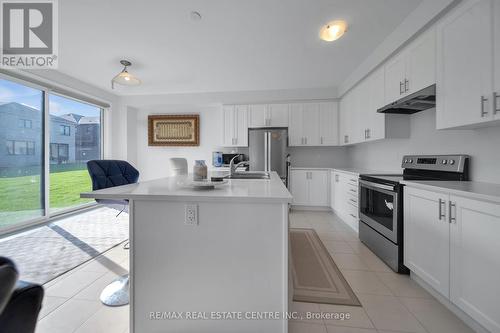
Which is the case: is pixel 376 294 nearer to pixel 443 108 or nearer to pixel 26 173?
pixel 443 108

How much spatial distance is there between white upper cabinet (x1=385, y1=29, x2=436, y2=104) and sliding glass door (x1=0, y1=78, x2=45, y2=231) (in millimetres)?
5352

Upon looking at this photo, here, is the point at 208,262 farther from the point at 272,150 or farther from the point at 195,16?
the point at 272,150

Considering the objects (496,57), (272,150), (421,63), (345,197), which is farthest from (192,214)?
(272,150)

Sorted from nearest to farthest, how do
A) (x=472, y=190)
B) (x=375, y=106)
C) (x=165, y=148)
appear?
(x=472, y=190)
(x=375, y=106)
(x=165, y=148)

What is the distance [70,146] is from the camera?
3.87 m

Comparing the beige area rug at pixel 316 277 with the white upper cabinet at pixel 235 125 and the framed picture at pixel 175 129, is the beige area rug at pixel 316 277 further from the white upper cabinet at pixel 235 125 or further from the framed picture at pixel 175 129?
the framed picture at pixel 175 129

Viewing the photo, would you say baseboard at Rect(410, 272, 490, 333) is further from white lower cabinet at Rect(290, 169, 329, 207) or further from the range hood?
white lower cabinet at Rect(290, 169, 329, 207)

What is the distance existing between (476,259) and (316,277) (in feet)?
3.69

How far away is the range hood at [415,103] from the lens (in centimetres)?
189

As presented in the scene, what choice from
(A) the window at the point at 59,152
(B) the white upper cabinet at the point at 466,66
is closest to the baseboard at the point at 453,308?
(B) the white upper cabinet at the point at 466,66

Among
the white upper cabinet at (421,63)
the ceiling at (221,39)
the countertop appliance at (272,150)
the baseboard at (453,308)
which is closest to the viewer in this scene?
the baseboard at (453,308)

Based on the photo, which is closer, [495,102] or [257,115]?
[495,102]

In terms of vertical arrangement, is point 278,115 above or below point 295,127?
above

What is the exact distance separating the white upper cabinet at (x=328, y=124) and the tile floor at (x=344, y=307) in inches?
104
